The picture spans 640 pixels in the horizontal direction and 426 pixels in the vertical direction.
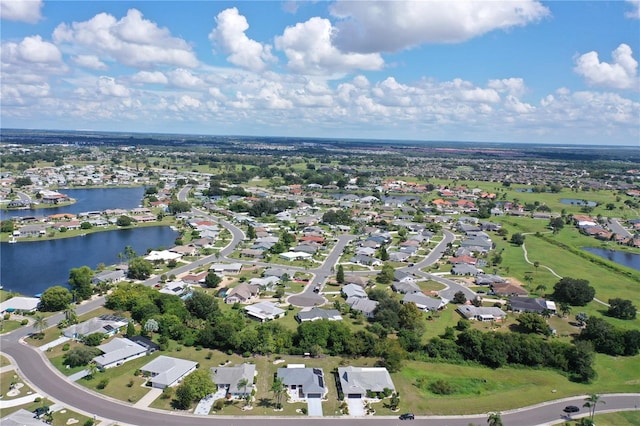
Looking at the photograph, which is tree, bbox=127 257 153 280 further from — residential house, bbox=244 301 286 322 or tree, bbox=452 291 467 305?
tree, bbox=452 291 467 305

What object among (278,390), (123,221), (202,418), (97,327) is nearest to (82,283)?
(97,327)

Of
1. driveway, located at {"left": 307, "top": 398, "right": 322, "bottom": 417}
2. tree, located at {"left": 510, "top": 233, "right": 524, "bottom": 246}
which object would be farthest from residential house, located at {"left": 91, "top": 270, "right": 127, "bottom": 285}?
tree, located at {"left": 510, "top": 233, "right": 524, "bottom": 246}

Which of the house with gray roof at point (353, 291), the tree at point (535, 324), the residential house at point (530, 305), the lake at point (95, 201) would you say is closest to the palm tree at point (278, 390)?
the house with gray roof at point (353, 291)

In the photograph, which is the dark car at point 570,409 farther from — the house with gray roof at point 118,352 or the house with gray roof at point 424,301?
the house with gray roof at point 118,352

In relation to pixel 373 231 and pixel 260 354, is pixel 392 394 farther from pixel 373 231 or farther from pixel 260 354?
pixel 373 231

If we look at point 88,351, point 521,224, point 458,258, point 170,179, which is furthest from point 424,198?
point 88,351

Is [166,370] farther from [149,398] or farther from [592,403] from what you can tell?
[592,403]
